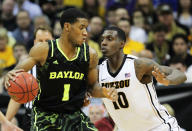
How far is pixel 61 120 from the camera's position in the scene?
589cm

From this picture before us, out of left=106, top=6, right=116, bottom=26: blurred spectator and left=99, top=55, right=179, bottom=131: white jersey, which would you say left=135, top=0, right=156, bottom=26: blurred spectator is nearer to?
left=106, top=6, right=116, bottom=26: blurred spectator

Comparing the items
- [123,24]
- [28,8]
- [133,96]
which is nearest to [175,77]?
[133,96]

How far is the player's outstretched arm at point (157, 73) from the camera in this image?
5.72 m

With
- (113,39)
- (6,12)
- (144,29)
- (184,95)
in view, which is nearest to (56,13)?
(6,12)

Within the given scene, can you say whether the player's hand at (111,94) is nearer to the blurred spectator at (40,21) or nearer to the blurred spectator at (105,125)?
the blurred spectator at (105,125)

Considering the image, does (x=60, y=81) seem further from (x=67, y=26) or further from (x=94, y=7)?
(x=94, y=7)

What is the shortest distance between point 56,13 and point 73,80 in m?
6.81

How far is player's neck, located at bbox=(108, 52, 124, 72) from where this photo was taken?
664 centimetres

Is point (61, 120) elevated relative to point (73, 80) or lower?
lower

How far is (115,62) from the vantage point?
668cm

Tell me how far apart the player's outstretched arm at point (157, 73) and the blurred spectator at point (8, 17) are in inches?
251

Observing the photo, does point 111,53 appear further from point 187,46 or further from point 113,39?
point 187,46

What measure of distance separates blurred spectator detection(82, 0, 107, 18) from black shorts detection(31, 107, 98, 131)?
261 inches

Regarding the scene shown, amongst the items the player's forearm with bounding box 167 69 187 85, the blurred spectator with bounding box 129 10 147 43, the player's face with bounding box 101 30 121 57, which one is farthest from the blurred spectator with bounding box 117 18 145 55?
the player's forearm with bounding box 167 69 187 85
